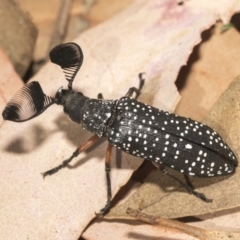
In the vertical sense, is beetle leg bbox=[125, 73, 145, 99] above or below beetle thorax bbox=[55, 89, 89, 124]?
above

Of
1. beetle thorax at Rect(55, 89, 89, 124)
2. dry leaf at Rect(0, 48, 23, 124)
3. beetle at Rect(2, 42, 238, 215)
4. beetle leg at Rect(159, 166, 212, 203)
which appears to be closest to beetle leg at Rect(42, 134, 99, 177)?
beetle at Rect(2, 42, 238, 215)

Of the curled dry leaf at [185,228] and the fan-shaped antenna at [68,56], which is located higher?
the fan-shaped antenna at [68,56]

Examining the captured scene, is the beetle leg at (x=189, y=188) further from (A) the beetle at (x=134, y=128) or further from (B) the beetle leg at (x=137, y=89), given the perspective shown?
(B) the beetle leg at (x=137, y=89)

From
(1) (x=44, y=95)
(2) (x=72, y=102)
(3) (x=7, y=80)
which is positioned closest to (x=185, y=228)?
(2) (x=72, y=102)

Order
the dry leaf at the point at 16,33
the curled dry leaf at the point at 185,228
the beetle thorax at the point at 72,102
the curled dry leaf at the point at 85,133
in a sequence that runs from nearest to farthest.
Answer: the curled dry leaf at the point at 185,228, the curled dry leaf at the point at 85,133, the beetle thorax at the point at 72,102, the dry leaf at the point at 16,33

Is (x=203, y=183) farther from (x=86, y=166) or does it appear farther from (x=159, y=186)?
(x=86, y=166)

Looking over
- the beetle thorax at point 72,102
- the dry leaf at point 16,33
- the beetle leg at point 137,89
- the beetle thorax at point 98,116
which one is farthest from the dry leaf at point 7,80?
the beetle leg at point 137,89

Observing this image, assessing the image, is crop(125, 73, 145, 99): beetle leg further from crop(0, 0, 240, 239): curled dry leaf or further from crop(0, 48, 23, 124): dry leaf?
crop(0, 48, 23, 124): dry leaf
